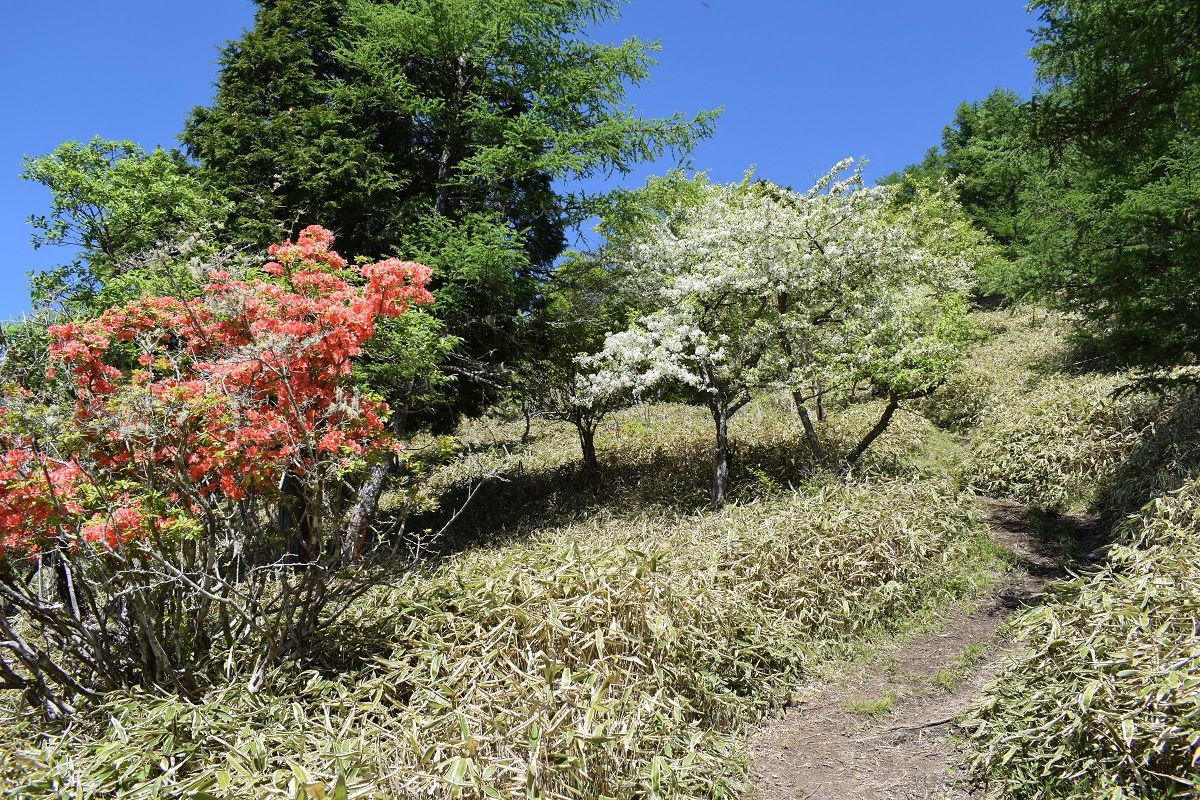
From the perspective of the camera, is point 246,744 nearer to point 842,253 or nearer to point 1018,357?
point 842,253

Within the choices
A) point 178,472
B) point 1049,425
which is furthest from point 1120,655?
point 1049,425

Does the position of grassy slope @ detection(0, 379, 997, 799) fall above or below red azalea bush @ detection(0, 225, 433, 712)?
below

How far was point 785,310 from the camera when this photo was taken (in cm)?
977

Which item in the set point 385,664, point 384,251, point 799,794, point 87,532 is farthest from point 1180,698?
point 384,251

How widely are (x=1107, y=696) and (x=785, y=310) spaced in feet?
22.3

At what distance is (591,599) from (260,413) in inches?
114

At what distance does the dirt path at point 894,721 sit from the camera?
167 inches

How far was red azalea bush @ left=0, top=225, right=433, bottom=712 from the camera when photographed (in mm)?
4027

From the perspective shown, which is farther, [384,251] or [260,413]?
[384,251]

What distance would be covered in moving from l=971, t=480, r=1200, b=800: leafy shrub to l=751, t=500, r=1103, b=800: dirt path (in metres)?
0.35

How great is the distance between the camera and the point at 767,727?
16.7 ft

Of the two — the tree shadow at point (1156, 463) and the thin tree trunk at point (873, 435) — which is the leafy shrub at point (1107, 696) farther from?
the thin tree trunk at point (873, 435)

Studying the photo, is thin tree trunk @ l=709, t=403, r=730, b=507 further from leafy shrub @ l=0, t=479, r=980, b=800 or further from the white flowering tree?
leafy shrub @ l=0, t=479, r=980, b=800

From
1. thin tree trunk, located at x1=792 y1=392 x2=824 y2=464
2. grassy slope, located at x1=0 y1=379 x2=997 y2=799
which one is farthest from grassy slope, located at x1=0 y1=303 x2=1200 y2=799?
thin tree trunk, located at x1=792 y1=392 x2=824 y2=464
